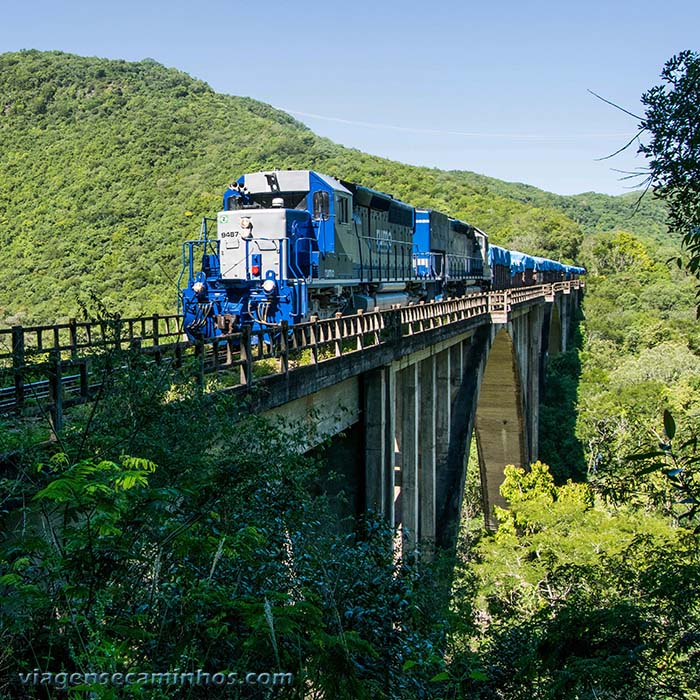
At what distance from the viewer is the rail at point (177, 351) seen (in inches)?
236

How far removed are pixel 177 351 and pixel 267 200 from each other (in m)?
9.84

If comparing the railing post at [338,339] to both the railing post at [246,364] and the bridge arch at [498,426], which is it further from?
the bridge arch at [498,426]

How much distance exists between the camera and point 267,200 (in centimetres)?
1647

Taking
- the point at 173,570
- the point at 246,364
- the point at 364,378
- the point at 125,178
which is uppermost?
the point at 125,178

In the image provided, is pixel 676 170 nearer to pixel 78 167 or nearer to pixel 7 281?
pixel 7 281

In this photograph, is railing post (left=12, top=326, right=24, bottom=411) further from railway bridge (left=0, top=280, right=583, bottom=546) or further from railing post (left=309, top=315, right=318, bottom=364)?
railing post (left=309, top=315, right=318, bottom=364)

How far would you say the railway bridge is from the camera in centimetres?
700

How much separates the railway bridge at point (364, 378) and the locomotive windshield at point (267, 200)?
10.7 ft

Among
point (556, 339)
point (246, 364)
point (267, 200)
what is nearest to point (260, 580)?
point (246, 364)

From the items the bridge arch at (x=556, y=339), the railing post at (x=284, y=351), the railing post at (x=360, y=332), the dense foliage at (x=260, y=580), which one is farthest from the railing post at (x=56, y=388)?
the bridge arch at (x=556, y=339)

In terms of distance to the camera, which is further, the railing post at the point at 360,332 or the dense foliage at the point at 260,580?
the railing post at the point at 360,332

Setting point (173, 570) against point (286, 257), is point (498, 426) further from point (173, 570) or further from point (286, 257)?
point (173, 570)

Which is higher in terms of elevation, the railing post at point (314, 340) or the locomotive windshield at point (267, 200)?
the locomotive windshield at point (267, 200)

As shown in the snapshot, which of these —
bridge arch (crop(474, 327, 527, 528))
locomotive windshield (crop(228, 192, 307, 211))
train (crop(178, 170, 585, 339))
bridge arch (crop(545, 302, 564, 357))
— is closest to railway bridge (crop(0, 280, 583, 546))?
train (crop(178, 170, 585, 339))
